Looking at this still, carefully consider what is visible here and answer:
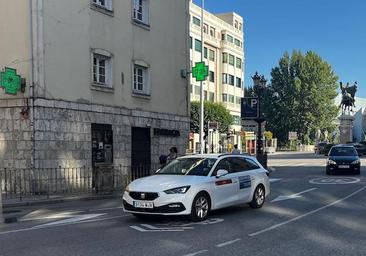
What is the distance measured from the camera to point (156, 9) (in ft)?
81.2

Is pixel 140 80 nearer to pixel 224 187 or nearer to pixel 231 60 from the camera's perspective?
pixel 224 187

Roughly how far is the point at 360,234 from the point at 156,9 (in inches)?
695

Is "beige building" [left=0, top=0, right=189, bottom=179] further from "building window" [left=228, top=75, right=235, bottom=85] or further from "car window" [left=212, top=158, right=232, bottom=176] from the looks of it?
"building window" [left=228, top=75, right=235, bottom=85]

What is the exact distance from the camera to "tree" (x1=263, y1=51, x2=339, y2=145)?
3809 inches

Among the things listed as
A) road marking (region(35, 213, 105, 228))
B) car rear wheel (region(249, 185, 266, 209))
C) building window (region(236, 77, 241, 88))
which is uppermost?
building window (region(236, 77, 241, 88))

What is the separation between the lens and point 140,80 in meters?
23.9

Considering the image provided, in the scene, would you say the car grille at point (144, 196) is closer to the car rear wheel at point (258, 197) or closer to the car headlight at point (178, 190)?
the car headlight at point (178, 190)

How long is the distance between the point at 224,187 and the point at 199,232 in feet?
7.61

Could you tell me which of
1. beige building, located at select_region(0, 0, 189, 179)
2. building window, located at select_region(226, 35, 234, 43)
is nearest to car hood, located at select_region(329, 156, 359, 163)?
beige building, located at select_region(0, 0, 189, 179)

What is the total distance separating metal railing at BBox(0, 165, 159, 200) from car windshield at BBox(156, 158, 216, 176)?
19.6ft

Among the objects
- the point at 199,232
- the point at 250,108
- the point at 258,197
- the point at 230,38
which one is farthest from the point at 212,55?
the point at 199,232

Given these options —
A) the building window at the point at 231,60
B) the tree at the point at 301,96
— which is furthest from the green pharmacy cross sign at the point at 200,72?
the tree at the point at 301,96

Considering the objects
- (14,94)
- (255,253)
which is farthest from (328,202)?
(14,94)

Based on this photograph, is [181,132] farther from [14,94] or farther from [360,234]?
[360,234]
